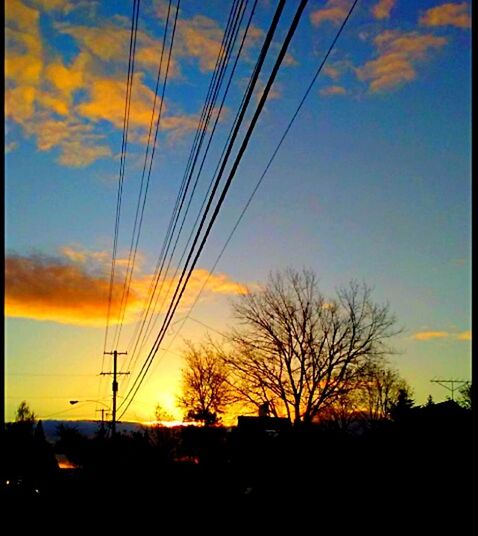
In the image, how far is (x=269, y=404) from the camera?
2082 inches

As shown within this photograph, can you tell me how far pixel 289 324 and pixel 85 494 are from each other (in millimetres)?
17821

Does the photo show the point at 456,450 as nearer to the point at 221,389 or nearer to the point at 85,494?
the point at 85,494

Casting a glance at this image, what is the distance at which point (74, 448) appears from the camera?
133 meters

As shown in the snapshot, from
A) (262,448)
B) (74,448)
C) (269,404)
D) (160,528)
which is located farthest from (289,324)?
(74,448)

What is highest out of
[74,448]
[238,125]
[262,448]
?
[238,125]

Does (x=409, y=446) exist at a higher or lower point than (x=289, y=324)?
lower

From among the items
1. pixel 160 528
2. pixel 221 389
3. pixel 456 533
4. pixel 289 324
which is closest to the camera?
pixel 456 533

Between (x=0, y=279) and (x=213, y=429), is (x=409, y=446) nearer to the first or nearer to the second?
(x=0, y=279)

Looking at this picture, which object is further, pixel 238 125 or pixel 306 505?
pixel 306 505

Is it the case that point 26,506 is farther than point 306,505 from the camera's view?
Yes

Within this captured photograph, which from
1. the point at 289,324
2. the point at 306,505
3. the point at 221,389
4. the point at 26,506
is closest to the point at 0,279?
the point at 306,505

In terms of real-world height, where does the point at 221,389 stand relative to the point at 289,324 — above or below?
below

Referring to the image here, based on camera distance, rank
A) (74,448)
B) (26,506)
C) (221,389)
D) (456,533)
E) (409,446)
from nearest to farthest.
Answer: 1. (456,533)
2. (409,446)
3. (26,506)
4. (221,389)
5. (74,448)

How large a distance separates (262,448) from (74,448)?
95898 millimetres
